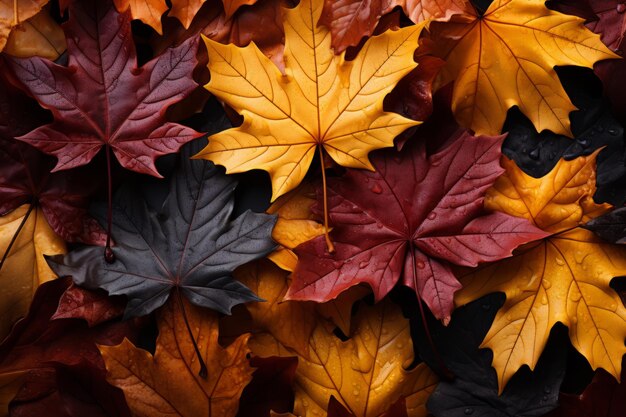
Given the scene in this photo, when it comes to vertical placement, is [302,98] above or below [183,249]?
above

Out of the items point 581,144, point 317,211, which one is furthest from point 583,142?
point 317,211

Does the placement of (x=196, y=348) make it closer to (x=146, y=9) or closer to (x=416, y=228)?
(x=416, y=228)

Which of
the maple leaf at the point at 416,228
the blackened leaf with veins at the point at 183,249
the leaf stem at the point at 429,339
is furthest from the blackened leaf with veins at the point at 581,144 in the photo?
the blackened leaf with veins at the point at 183,249

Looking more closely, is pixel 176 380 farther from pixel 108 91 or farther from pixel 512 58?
pixel 512 58

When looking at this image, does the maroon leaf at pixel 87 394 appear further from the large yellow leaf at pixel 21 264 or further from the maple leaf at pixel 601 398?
the maple leaf at pixel 601 398

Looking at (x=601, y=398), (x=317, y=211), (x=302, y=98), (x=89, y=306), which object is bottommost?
(x=601, y=398)

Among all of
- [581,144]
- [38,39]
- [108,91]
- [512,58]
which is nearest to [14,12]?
[38,39]
